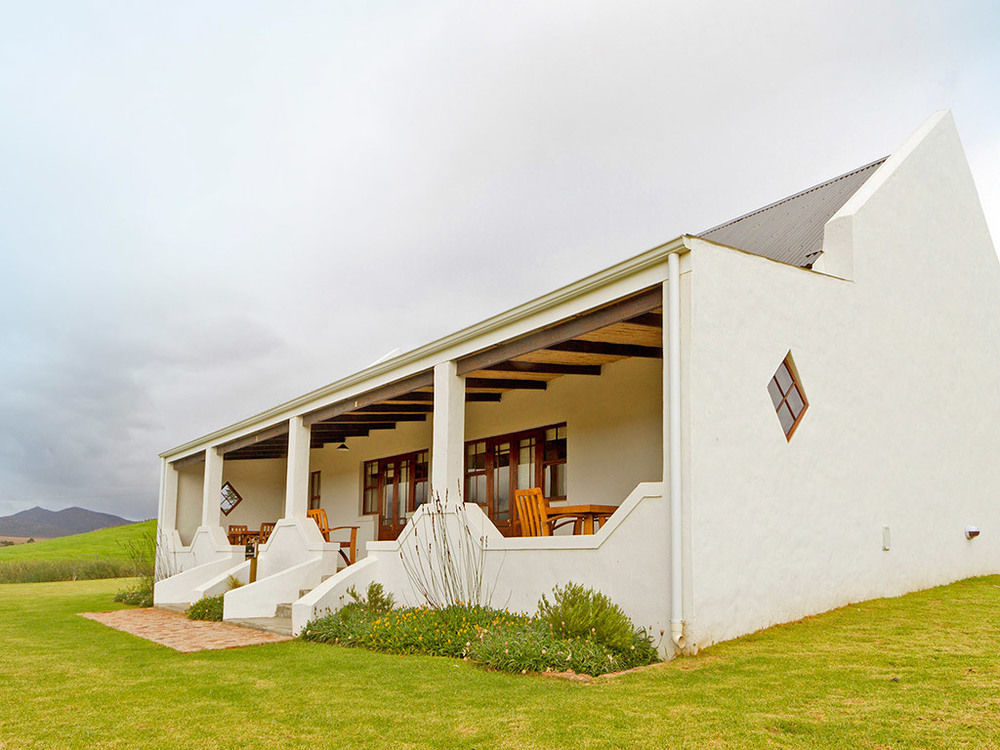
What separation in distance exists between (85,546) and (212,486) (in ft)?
95.3

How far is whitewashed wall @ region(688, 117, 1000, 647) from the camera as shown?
7828 mm

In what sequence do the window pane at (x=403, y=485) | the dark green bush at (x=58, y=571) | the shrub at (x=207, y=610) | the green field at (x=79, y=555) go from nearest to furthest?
the shrub at (x=207, y=610) → the window pane at (x=403, y=485) → the dark green bush at (x=58, y=571) → the green field at (x=79, y=555)

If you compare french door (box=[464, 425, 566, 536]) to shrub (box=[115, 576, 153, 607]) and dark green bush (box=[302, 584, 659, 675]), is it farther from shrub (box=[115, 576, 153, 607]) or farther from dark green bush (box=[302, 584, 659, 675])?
shrub (box=[115, 576, 153, 607])

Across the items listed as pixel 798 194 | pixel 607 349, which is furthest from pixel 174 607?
pixel 798 194

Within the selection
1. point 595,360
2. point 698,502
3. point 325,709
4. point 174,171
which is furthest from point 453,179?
point 325,709

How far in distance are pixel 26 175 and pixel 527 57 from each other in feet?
41.1

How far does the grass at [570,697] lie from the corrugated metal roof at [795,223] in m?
5.14

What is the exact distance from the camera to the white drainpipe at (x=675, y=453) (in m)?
7.34

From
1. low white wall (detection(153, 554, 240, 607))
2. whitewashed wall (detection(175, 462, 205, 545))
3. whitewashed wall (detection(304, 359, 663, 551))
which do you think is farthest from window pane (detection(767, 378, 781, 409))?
whitewashed wall (detection(175, 462, 205, 545))

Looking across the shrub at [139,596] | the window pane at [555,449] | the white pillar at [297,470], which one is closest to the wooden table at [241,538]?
the shrub at [139,596]

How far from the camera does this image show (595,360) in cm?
1105

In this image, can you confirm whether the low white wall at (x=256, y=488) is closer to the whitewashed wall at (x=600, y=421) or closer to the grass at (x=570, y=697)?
the whitewashed wall at (x=600, y=421)

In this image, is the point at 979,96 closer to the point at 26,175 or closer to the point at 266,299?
the point at 26,175

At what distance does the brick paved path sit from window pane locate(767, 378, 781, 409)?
21.6 feet
